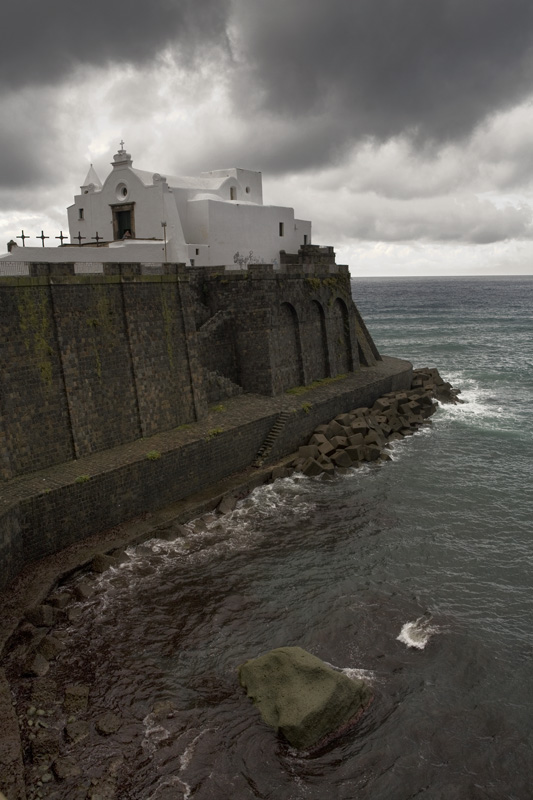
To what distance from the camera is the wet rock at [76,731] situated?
11.8 meters

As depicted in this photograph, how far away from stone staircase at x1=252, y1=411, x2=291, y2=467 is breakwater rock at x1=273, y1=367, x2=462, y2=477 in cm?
87

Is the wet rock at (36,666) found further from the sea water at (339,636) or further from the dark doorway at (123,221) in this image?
the dark doorway at (123,221)

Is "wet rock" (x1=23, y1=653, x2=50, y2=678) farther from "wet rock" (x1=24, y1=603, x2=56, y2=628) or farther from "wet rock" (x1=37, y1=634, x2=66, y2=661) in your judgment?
"wet rock" (x1=24, y1=603, x2=56, y2=628)

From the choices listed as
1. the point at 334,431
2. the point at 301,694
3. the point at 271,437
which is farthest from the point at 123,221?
the point at 301,694

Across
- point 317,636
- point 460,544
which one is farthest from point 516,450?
point 317,636

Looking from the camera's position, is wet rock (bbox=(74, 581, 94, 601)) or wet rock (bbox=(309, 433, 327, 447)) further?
wet rock (bbox=(309, 433, 327, 447))

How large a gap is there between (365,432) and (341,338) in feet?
29.0

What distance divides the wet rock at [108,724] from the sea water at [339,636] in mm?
131

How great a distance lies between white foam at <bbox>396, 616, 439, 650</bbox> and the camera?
14656mm

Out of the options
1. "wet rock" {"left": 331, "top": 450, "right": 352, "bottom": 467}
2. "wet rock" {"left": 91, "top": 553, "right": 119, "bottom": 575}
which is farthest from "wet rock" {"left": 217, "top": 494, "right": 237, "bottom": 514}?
"wet rock" {"left": 331, "top": 450, "right": 352, "bottom": 467}

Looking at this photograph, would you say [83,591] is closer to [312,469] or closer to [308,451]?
[312,469]

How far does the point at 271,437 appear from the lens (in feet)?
84.2

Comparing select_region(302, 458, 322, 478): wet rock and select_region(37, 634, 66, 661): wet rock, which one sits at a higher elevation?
select_region(302, 458, 322, 478): wet rock

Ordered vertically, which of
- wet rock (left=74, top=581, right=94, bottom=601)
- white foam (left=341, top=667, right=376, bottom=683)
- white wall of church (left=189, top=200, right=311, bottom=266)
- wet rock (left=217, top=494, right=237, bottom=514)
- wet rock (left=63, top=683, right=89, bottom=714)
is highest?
white wall of church (left=189, top=200, right=311, bottom=266)
